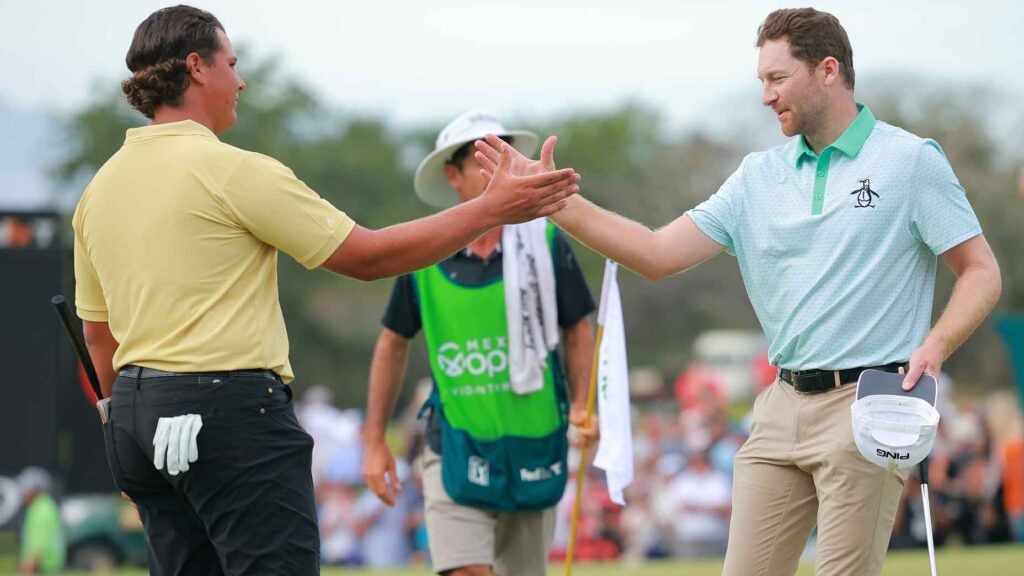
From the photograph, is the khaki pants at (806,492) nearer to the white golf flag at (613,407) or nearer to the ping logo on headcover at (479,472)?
the white golf flag at (613,407)

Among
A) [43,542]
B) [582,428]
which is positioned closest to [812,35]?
[582,428]

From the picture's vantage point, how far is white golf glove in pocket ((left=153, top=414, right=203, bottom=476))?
4457 mm

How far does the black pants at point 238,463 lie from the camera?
4520 millimetres

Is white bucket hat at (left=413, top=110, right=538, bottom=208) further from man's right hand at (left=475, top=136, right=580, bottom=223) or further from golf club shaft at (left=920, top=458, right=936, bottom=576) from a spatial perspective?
golf club shaft at (left=920, top=458, right=936, bottom=576)

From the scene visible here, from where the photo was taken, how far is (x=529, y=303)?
22.7ft

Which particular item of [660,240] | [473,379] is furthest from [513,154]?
[473,379]

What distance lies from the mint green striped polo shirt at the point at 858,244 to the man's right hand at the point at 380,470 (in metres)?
2.62

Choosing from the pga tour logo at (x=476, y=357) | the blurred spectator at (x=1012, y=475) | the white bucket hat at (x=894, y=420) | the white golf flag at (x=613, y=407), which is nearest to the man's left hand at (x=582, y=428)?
the white golf flag at (x=613, y=407)

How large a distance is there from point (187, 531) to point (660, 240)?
2067mm

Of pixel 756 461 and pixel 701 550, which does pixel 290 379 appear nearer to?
pixel 756 461

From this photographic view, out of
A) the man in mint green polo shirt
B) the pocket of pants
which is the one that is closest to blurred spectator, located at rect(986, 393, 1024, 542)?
the man in mint green polo shirt

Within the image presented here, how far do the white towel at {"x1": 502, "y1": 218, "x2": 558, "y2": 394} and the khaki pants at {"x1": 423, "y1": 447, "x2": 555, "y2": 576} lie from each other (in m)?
0.64

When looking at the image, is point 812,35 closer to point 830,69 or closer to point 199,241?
point 830,69

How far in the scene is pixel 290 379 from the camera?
4.79 meters
